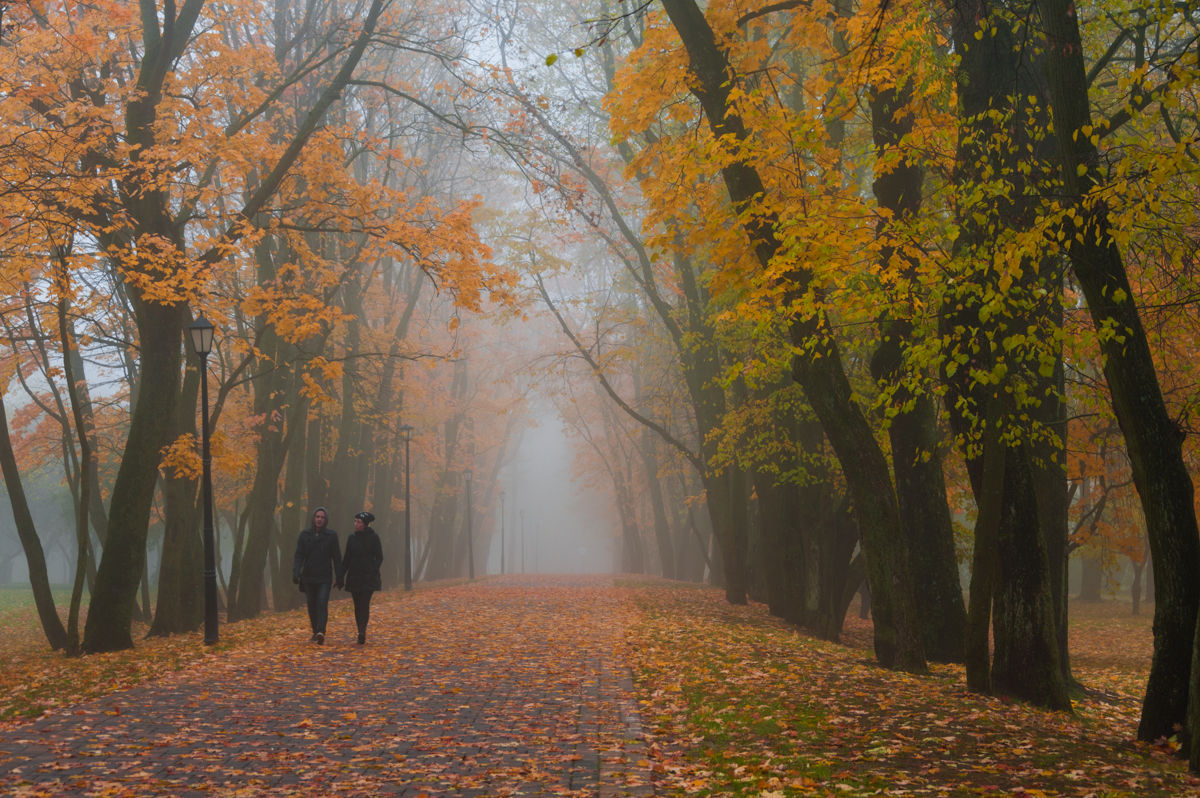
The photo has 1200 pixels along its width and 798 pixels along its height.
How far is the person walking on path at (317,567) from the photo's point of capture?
12703mm

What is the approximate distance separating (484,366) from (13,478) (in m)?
32.0

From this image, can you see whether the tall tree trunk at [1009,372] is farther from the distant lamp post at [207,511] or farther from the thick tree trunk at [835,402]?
the distant lamp post at [207,511]

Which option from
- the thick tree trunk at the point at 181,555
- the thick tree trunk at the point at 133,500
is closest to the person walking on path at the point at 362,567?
the thick tree trunk at the point at 133,500

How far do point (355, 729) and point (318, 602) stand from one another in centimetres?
557

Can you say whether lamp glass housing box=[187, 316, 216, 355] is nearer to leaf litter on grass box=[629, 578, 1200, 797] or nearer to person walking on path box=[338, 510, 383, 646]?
person walking on path box=[338, 510, 383, 646]

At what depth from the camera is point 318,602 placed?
12766 mm

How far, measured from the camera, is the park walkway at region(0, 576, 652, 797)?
589 centimetres

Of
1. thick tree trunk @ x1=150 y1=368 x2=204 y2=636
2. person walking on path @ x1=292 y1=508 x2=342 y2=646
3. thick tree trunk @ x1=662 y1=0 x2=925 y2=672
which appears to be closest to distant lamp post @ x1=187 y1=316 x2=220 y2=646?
person walking on path @ x1=292 y1=508 x2=342 y2=646

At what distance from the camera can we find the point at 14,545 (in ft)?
217

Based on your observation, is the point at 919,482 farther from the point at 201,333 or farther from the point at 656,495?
the point at 656,495

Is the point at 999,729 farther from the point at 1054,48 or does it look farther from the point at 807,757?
the point at 1054,48

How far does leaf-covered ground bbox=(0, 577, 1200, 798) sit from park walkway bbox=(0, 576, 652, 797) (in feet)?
0.09

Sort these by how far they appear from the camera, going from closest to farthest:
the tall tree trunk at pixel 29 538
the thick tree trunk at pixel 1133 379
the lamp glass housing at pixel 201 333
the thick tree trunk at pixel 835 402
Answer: the thick tree trunk at pixel 1133 379, the thick tree trunk at pixel 835 402, the tall tree trunk at pixel 29 538, the lamp glass housing at pixel 201 333

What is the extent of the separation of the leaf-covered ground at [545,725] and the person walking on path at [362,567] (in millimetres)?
542
